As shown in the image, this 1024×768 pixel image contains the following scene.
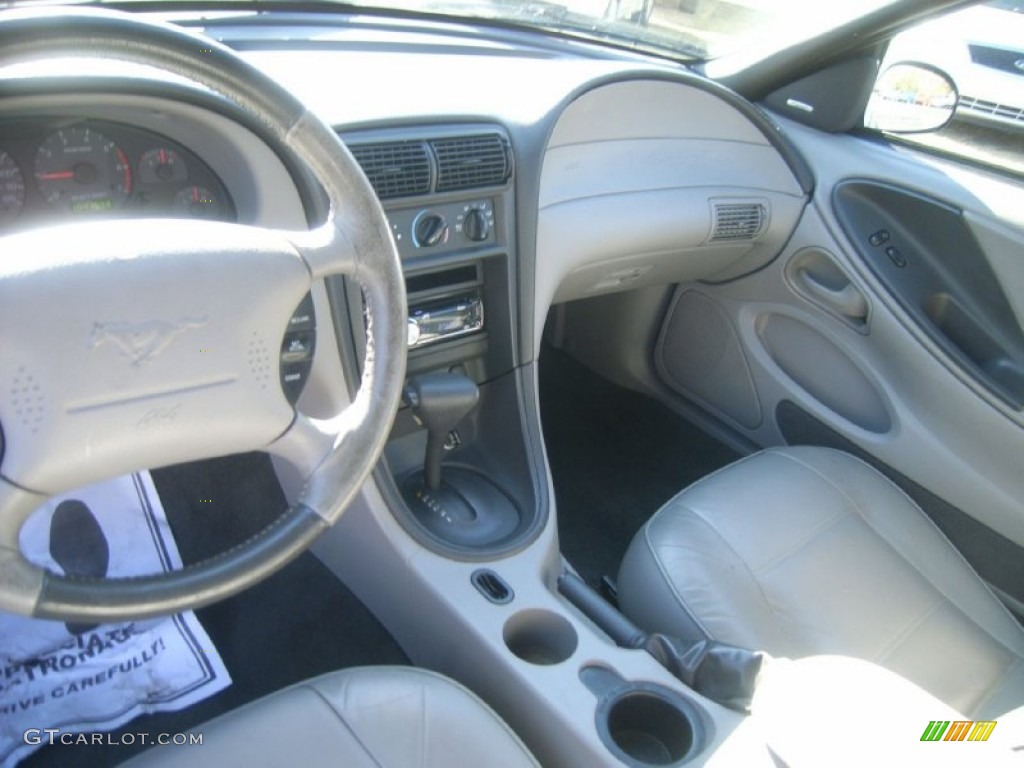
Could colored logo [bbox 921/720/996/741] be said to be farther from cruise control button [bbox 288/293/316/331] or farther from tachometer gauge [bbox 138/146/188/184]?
tachometer gauge [bbox 138/146/188/184]

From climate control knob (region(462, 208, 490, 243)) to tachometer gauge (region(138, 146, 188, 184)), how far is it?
19.5 inches

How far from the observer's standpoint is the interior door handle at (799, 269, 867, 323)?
203 centimetres

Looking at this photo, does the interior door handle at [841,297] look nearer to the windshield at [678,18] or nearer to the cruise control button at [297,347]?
the windshield at [678,18]

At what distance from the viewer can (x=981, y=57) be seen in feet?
6.67

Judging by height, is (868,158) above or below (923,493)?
above

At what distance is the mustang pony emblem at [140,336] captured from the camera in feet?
2.54

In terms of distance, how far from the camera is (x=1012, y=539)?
5.90 feet

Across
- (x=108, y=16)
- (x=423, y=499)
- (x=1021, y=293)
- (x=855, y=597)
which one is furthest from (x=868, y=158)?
(x=108, y=16)

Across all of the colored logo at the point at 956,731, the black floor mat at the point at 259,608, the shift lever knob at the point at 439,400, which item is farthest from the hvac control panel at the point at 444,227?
the colored logo at the point at 956,731

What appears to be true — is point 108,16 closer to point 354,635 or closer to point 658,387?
point 354,635

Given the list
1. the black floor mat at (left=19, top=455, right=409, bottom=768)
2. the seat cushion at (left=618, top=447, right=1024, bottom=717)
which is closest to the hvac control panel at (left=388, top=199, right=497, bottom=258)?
the black floor mat at (left=19, top=455, right=409, bottom=768)

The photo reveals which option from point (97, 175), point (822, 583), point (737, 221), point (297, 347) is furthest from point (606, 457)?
point (97, 175)

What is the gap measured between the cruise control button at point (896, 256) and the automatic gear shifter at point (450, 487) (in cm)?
107

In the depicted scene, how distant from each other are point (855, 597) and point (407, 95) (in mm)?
1148
